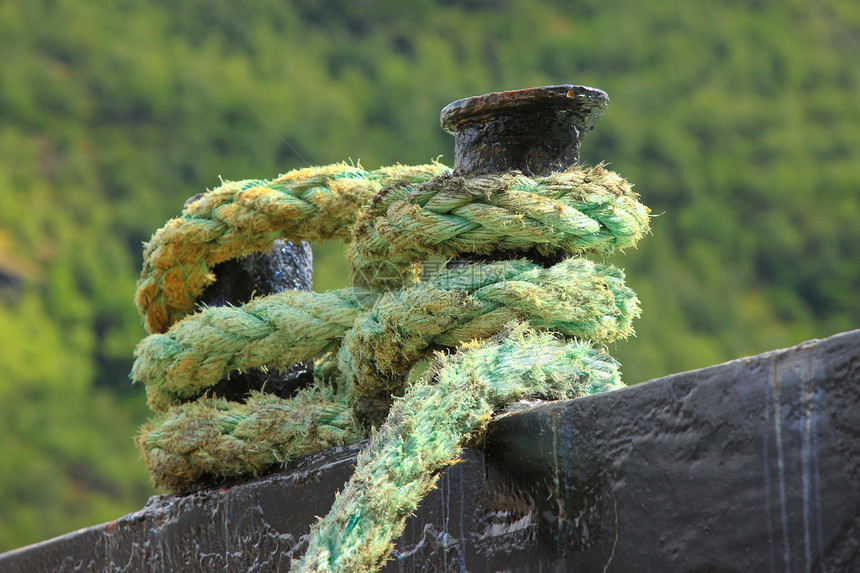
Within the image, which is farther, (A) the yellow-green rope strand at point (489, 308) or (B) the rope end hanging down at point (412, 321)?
(A) the yellow-green rope strand at point (489, 308)

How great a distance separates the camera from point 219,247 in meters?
1.02

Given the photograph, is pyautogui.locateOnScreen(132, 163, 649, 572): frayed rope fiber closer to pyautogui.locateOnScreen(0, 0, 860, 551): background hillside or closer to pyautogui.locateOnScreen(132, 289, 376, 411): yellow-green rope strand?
pyautogui.locateOnScreen(132, 289, 376, 411): yellow-green rope strand

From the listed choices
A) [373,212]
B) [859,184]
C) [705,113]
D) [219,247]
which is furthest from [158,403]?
[859,184]

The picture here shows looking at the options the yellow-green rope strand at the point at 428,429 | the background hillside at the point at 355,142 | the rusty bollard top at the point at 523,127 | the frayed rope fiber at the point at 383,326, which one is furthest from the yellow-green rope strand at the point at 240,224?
the background hillside at the point at 355,142

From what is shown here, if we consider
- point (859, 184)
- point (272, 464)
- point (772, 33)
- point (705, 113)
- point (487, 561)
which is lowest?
point (487, 561)

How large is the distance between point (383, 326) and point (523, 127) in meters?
0.21

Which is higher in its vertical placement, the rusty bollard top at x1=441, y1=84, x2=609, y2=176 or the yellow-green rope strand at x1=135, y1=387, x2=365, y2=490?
the rusty bollard top at x1=441, y1=84, x2=609, y2=176

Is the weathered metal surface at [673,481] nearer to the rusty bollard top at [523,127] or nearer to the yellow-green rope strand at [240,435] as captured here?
the yellow-green rope strand at [240,435]

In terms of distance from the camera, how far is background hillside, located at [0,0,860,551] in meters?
10.2

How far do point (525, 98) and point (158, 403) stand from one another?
20.4 inches

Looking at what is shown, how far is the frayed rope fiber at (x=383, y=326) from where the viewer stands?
1.92ft

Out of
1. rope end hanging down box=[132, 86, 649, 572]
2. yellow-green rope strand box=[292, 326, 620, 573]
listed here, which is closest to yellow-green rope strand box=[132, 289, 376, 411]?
rope end hanging down box=[132, 86, 649, 572]

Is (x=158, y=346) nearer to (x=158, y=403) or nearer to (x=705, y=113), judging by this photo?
(x=158, y=403)

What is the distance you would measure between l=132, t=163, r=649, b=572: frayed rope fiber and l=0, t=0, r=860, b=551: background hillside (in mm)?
8519
